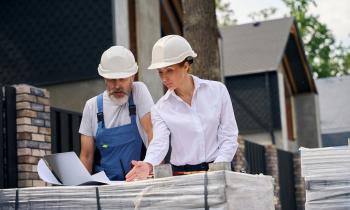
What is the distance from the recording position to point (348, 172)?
394cm

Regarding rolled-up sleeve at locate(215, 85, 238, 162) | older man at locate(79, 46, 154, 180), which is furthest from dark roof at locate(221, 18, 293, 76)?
rolled-up sleeve at locate(215, 85, 238, 162)

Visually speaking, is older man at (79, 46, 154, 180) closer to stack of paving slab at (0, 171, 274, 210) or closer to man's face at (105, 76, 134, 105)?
man's face at (105, 76, 134, 105)

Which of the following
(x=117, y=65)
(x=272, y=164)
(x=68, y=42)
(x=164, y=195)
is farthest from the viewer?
(x=272, y=164)

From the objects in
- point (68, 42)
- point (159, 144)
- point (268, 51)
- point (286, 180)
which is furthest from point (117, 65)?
point (268, 51)

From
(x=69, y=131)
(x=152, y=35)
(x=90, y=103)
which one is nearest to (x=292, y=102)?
(x=152, y=35)

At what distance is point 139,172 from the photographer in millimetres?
3766

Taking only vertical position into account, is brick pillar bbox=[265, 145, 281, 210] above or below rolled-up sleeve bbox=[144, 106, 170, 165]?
below

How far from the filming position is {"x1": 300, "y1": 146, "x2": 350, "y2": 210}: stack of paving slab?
12.9ft

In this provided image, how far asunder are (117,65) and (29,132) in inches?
119

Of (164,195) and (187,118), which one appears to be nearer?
(164,195)

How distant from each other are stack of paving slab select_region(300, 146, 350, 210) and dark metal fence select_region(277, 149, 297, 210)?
12937mm

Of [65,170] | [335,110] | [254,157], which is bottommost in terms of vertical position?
[254,157]

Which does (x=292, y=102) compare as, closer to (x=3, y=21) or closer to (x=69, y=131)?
(x=3, y=21)

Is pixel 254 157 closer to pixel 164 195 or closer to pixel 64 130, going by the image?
pixel 64 130
